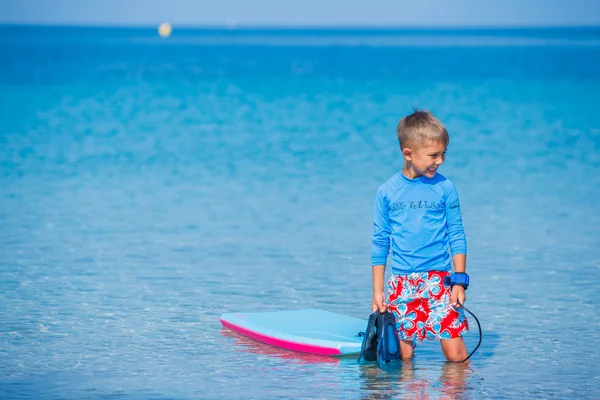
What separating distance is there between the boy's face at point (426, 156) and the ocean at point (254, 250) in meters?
0.21

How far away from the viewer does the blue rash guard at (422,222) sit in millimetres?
5211

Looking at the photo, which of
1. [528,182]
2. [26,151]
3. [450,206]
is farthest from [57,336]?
[26,151]

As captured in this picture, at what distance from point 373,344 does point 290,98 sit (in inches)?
913

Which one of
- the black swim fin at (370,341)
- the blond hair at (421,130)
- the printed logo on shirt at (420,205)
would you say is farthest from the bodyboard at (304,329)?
the blond hair at (421,130)

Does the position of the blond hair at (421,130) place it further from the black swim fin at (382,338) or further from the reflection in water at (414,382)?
the reflection in water at (414,382)

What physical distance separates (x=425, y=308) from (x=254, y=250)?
142 inches

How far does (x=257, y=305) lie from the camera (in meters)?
7.07

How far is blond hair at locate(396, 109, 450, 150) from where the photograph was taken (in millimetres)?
5121

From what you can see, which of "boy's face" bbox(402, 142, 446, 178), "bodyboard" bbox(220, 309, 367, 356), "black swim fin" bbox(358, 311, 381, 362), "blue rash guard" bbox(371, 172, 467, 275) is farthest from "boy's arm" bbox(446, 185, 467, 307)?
"bodyboard" bbox(220, 309, 367, 356)

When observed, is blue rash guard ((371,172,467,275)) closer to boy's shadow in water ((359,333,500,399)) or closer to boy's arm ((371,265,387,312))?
boy's arm ((371,265,387,312))

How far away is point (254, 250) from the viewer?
28.7 feet

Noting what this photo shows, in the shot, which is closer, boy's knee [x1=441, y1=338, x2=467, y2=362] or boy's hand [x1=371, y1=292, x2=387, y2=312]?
boy's hand [x1=371, y1=292, x2=387, y2=312]

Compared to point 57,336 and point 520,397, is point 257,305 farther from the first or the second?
point 520,397

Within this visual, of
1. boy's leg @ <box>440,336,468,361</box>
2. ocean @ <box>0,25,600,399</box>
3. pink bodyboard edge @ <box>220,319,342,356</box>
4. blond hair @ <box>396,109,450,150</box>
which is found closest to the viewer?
blond hair @ <box>396,109,450,150</box>
